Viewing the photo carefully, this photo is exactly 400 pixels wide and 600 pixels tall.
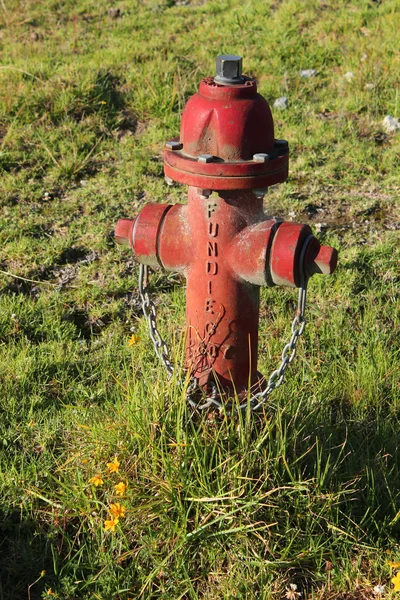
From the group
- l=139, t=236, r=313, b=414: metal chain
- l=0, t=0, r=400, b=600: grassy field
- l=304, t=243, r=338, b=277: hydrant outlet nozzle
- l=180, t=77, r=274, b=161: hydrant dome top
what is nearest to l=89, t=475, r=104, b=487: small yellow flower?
l=0, t=0, r=400, b=600: grassy field

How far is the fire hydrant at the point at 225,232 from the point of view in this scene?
2285mm

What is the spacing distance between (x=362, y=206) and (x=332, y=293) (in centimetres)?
105

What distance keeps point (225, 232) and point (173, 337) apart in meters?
0.51

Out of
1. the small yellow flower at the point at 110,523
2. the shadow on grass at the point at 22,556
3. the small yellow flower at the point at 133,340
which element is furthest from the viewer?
the small yellow flower at the point at 133,340

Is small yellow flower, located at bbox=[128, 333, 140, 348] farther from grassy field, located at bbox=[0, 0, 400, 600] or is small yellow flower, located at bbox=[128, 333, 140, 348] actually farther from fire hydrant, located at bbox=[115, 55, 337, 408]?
fire hydrant, located at bbox=[115, 55, 337, 408]

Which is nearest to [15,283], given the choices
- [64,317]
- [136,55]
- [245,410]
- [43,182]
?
[64,317]

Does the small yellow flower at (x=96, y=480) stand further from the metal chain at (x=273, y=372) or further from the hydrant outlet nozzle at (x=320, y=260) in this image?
the hydrant outlet nozzle at (x=320, y=260)

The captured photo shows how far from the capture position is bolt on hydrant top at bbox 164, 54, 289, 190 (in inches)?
89.3

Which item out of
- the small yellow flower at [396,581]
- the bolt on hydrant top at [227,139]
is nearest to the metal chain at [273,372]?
the bolt on hydrant top at [227,139]

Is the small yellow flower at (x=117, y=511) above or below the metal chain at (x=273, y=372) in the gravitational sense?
below

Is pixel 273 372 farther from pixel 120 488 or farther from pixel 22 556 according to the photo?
pixel 22 556

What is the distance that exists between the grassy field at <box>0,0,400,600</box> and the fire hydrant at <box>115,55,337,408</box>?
0.55 ft

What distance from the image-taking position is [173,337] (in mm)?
2754

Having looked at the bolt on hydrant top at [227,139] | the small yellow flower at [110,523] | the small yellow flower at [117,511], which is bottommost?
the small yellow flower at [110,523]
